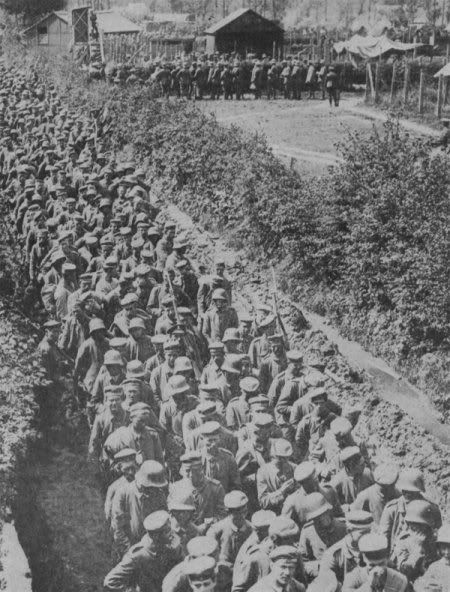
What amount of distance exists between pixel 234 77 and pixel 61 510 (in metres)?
21.2

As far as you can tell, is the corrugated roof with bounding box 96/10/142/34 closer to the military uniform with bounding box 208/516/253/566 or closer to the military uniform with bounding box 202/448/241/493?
the military uniform with bounding box 202/448/241/493

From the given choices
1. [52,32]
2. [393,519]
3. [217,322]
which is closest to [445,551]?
[393,519]

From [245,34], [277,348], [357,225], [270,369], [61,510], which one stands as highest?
[245,34]

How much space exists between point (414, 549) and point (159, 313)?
5.13m

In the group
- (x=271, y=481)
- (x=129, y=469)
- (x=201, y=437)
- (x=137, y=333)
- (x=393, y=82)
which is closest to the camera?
(x=129, y=469)

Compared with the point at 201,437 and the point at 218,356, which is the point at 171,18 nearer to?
the point at 218,356

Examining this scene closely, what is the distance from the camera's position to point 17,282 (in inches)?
518

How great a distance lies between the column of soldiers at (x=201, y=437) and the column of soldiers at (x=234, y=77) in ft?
47.8

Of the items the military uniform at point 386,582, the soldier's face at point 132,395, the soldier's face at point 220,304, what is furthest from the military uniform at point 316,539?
the soldier's face at point 220,304

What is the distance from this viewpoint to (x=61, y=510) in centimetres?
832

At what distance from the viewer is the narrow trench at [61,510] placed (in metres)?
7.35

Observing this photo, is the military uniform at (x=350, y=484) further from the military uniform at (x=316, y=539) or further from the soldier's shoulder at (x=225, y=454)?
the soldier's shoulder at (x=225, y=454)

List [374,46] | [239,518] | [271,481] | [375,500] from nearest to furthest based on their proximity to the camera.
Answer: [239,518] < [375,500] < [271,481] < [374,46]

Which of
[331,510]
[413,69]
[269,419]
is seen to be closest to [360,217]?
[269,419]
